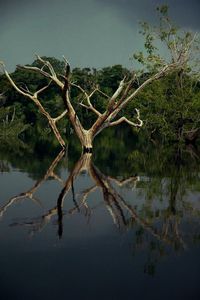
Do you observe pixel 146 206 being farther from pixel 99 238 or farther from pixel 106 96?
pixel 106 96

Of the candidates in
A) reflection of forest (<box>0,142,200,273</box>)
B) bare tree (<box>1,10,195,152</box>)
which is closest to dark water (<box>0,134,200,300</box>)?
reflection of forest (<box>0,142,200,273</box>)

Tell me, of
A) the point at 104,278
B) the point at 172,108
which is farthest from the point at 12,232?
Result: the point at 172,108

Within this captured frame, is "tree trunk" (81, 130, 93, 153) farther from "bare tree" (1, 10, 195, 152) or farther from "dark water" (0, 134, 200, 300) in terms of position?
"dark water" (0, 134, 200, 300)

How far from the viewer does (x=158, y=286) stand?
441 centimetres

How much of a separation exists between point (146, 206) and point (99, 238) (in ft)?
7.17

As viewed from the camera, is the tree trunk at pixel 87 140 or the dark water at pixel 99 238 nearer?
the dark water at pixel 99 238

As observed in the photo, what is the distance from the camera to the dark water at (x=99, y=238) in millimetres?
4371

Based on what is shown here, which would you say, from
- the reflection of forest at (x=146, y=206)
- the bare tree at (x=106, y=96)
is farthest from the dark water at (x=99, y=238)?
the bare tree at (x=106, y=96)

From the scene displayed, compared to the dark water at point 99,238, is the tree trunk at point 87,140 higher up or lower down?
higher up

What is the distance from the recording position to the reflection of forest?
19.6ft

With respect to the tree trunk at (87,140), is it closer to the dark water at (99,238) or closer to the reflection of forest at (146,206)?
the reflection of forest at (146,206)

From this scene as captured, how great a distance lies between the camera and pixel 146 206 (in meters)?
8.04

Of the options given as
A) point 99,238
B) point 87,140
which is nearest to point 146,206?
point 99,238

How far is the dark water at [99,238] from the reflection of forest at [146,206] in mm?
13
